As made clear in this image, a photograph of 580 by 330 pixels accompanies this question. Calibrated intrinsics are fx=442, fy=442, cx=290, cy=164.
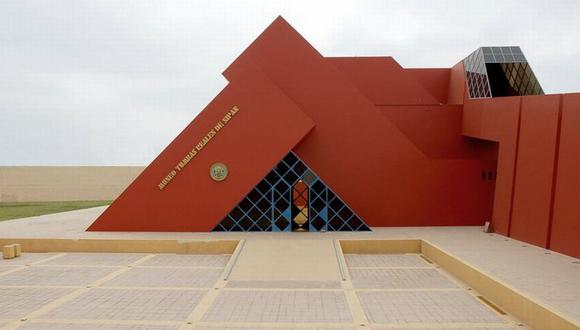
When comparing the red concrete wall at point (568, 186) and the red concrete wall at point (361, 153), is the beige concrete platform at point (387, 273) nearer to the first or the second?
the red concrete wall at point (568, 186)

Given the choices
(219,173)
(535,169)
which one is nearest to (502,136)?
(535,169)

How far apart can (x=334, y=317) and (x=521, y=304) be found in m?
2.83

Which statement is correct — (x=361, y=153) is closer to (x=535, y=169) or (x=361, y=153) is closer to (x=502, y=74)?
(x=535, y=169)

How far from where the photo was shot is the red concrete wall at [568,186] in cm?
1012

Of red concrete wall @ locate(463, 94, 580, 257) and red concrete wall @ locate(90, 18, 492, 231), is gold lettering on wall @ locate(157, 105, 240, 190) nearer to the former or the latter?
red concrete wall @ locate(90, 18, 492, 231)

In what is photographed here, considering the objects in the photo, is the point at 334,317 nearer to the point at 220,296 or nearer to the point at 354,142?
the point at 220,296

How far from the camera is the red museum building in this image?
1227 centimetres

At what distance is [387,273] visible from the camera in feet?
32.3

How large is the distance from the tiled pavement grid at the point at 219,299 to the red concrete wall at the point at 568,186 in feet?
10.2

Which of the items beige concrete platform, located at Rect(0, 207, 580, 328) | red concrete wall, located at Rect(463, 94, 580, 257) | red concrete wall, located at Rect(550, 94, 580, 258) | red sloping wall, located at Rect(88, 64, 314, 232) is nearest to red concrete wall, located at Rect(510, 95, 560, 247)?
red concrete wall, located at Rect(463, 94, 580, 257)

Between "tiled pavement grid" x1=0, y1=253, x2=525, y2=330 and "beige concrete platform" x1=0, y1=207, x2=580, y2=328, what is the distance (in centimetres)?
30

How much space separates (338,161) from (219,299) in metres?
8.39

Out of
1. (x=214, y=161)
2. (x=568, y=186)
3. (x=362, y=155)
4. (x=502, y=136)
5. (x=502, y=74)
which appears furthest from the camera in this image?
(x=502, y=74)

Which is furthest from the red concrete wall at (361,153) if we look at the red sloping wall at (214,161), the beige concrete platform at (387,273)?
the beige concrete platform at (387,273)
